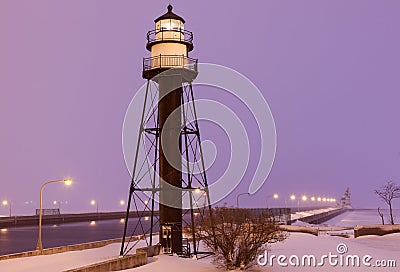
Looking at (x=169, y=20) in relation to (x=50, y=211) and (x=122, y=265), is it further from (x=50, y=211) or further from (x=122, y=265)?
(x=50, y=211)

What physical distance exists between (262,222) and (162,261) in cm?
686

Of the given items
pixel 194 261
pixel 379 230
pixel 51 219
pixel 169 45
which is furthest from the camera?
pixel 51 219

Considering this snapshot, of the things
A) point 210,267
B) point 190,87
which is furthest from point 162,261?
point 190,87

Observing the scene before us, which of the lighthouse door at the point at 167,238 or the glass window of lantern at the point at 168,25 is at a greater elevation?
the glass window of lantern at the point at 168,25

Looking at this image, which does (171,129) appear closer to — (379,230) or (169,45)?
(169,45)

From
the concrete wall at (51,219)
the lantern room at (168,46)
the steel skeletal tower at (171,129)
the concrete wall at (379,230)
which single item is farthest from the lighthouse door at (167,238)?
the concrete wall at (51,219)

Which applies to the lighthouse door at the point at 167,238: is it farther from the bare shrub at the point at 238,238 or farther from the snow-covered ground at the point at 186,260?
the bare shrub at the point at 238,238

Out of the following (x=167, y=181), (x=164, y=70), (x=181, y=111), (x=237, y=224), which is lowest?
(x=237, y=224)

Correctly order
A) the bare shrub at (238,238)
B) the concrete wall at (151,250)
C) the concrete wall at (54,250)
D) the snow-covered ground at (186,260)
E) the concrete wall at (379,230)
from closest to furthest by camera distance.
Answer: the snow-covered ground at (186,260)
the bare shrub at (238,238)
the concrete wall at (54,250)
the concrete wall at (151,250)
the concrete wall at (379,230)

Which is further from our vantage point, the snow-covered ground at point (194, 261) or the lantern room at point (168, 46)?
the lantern room at point (168, 46)

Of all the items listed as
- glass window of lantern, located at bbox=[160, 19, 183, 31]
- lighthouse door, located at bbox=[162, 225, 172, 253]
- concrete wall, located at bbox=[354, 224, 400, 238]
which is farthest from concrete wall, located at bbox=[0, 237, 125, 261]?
concrete wall, located at bbox=[354, 224, 400, 238]

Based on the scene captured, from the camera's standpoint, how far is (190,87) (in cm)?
3356

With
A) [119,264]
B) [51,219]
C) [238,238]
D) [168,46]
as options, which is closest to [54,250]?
[119,264]

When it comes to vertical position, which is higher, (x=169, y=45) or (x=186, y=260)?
(x=169, y=45)
